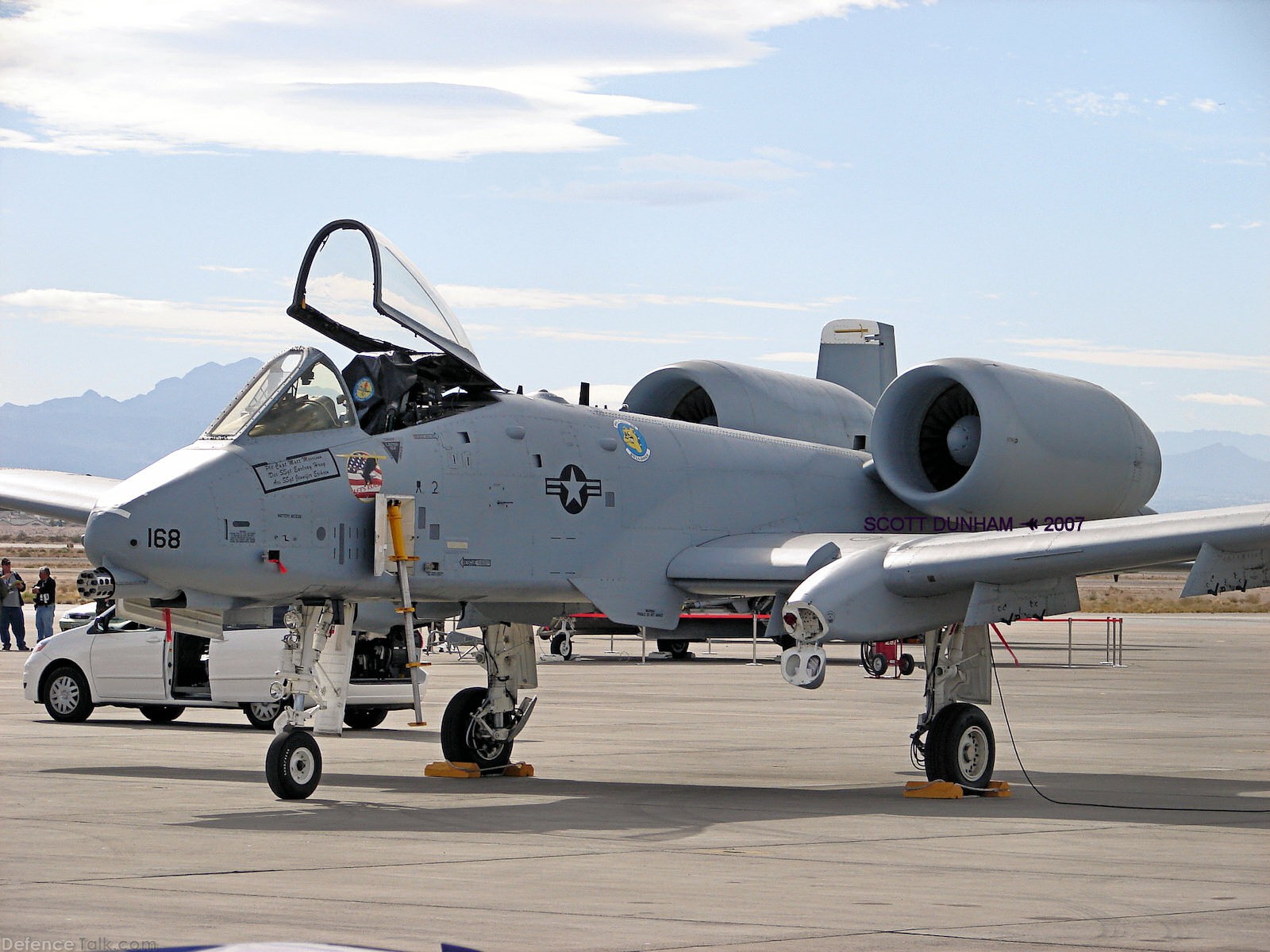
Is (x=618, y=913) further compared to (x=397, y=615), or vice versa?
(x=397, y=615)

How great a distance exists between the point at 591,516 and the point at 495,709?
2.45 metres

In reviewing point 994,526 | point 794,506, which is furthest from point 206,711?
point 994,526

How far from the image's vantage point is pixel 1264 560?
1306cm

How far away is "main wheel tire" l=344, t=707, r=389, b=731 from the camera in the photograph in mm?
21125

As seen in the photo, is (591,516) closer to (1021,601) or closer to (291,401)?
(291,401)

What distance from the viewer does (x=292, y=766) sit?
1279 cm

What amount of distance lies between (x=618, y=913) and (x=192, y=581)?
Result: 5.18 meters

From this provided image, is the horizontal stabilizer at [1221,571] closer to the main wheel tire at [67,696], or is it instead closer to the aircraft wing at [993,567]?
the aircraft wing at [993,567]

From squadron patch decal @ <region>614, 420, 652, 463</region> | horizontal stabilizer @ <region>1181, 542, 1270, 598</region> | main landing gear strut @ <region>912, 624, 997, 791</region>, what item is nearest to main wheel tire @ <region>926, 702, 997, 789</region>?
main landing gear strut @ <region>912, 624, 997, 791</region>

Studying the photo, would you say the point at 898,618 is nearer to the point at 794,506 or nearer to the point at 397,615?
the point at 794,506

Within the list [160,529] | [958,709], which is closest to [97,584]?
[160,529]

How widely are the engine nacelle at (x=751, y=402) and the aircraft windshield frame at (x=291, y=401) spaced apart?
16.7 feet

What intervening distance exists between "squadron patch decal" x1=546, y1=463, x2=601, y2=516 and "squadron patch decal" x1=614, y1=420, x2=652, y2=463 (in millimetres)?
574

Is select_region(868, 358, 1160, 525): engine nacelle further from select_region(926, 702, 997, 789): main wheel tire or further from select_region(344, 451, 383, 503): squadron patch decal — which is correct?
select_region(344, 451, 383, 503): squadron patch decal
